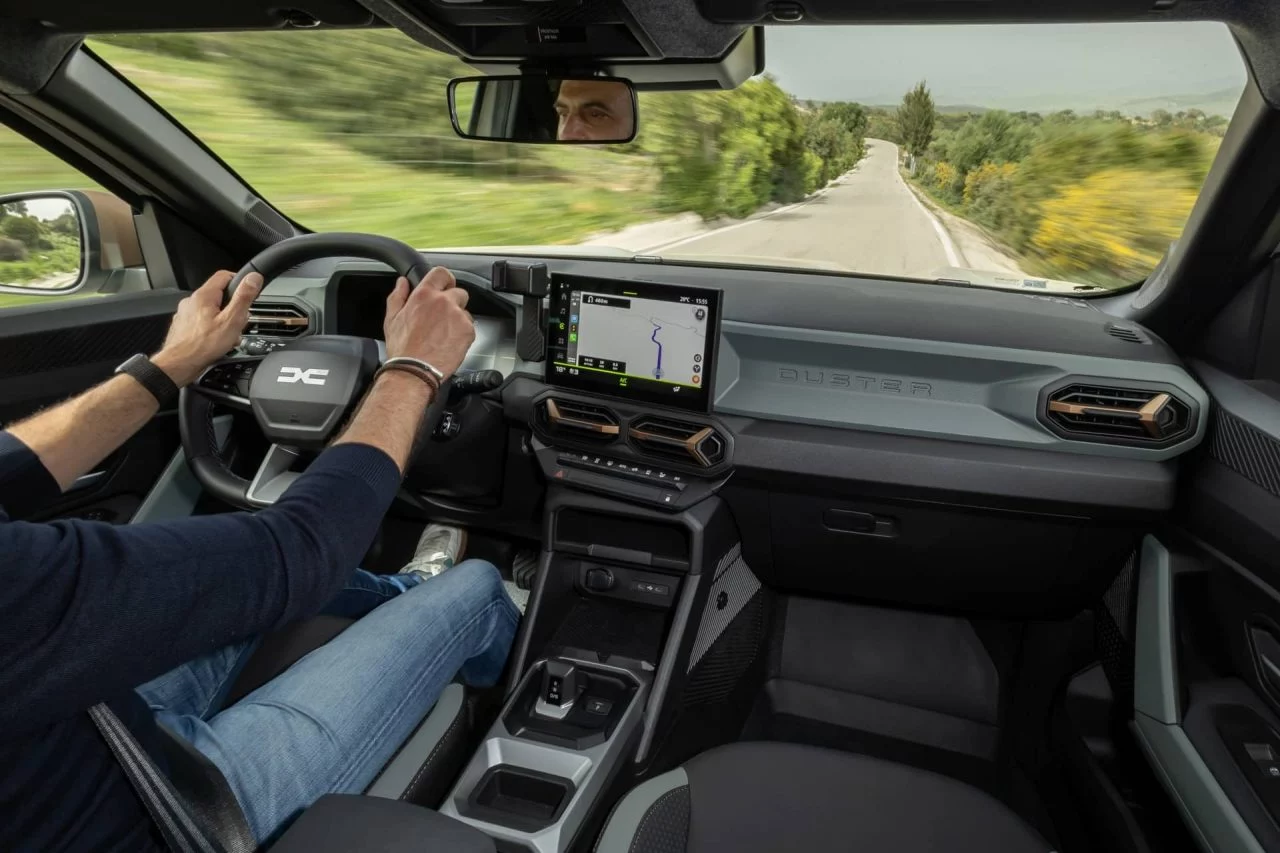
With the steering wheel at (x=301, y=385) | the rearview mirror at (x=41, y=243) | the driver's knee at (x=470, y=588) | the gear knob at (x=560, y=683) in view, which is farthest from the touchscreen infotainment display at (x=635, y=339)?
the rearview mirror at (x=41, y=243)

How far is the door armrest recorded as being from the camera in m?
1.16

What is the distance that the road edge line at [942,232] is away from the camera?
2.80 meters

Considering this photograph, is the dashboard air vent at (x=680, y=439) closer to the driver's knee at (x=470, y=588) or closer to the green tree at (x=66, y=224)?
the driver's knee at (x=470, y=588)

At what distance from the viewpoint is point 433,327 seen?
1.70 meters

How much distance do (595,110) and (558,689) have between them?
1585 millimetres

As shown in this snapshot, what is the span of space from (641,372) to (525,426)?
20.5 inches

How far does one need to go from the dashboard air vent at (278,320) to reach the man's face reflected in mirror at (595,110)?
3.24 feet

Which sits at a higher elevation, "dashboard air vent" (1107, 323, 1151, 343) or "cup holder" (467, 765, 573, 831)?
"dashboard air vent" (1107, 323, 1151, 343)

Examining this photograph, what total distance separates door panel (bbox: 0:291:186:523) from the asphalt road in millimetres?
2126

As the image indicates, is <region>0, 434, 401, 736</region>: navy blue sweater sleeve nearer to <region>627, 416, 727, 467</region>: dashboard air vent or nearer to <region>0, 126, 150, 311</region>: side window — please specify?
<region>627, 416, 727, 467</region>: dashboard air vent

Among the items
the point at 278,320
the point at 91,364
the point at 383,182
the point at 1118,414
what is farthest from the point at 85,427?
the point at 383,182

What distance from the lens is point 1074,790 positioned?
2.44 metres

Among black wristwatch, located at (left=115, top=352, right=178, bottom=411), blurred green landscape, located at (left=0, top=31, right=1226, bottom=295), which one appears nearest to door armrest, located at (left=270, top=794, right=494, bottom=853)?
black wristwatch, located at (left=115, top=352, right=178, bottom=411)

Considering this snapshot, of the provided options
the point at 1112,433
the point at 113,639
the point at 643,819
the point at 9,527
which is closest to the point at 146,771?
the point at 113,639
